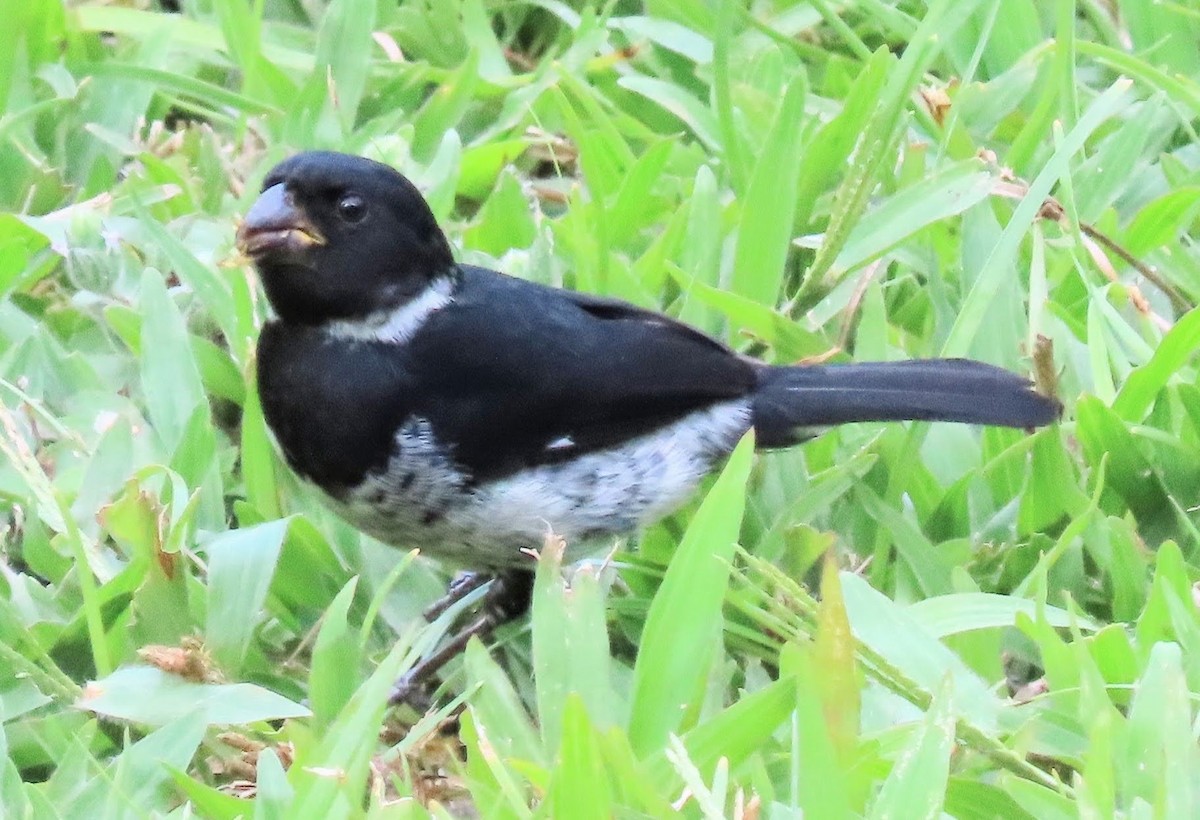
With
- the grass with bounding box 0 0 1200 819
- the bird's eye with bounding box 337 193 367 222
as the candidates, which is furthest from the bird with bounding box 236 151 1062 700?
the grass with bounding box 0 0 1200 819

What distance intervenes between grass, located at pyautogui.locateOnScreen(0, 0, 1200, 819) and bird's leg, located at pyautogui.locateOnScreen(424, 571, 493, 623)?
6 centimetres

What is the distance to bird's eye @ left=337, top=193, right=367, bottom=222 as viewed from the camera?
9.82ft

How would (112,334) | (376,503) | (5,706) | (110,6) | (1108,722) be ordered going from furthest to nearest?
(110,6)
(112,334)
(376,503)
(5,706)
(1108,722)

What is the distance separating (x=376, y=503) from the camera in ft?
9.53

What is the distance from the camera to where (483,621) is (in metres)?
3.00

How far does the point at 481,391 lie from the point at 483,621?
0.40 m

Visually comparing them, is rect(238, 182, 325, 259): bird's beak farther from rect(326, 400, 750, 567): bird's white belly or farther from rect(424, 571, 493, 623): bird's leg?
rect(424, 571, 493, 623): bird's leg

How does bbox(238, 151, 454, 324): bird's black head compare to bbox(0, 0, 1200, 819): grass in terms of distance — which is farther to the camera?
bbox(238, 151, 454, 324): bird's black head

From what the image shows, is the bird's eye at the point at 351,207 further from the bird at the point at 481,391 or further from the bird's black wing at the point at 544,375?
the bird's black wing at the point at 544,375

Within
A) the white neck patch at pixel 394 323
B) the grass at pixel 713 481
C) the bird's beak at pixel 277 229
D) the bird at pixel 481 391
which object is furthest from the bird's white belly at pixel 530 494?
the bird's beak at pixel 277 229

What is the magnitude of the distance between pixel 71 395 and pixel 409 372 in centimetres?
79

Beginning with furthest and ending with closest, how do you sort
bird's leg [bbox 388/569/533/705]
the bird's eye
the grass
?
the bird's eye
bird's leg [bbox 388/569/533/705]
the grass

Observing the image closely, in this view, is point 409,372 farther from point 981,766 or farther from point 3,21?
point 3,21

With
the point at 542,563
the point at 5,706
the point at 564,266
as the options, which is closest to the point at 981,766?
the point at 542,563
